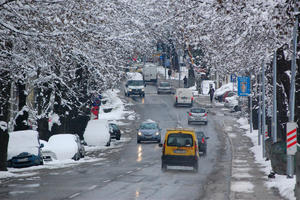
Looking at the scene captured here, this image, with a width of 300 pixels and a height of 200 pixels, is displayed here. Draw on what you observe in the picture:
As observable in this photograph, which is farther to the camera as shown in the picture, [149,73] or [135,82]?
[149,73]

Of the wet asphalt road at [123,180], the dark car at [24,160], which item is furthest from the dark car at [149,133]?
the dark car at [24,160]

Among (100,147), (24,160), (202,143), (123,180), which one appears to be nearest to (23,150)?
(24,160)

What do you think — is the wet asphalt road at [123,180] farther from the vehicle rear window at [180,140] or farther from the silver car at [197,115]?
the silver car at [197,115]

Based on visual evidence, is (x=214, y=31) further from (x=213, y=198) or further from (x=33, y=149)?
(x=33, y=149)

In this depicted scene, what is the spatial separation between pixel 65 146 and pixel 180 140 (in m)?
8.52

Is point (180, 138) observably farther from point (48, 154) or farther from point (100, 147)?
point (100, 147)

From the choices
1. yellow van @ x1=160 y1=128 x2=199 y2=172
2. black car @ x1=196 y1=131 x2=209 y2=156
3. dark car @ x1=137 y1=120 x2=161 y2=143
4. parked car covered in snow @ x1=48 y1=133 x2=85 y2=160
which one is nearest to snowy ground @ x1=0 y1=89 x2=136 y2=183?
parked car covered in snow @ x1=48 y1=133 x2=85 y2=160

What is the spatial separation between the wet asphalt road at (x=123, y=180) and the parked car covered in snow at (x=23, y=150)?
1586mm

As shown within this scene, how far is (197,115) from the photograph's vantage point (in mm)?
59969

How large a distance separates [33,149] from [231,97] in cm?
4786

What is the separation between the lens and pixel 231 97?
2982 inches

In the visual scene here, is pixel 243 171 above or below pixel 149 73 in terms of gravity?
below

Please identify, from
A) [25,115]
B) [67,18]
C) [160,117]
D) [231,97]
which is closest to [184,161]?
[25,115]

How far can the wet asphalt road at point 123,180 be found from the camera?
768 inches
